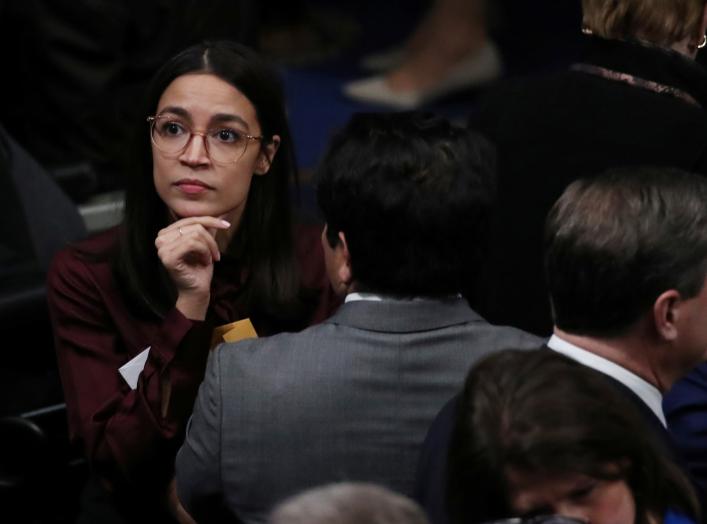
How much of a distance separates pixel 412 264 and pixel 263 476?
38cm

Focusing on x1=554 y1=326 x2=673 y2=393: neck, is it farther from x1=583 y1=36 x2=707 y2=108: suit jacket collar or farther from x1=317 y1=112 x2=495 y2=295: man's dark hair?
x1=583 y1=36 x2=707 y2=108: suit jacket collar

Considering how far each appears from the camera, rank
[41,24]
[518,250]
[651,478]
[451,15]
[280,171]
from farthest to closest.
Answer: [451,15], [41,24], [518,250], [280,171], [651,478]

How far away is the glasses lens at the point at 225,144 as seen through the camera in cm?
287

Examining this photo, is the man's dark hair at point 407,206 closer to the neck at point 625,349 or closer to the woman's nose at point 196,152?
the neck at point 625,349

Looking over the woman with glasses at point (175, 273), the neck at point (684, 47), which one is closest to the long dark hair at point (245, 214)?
the woman with glasses at point (175, 273)

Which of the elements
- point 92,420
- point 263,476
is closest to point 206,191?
point 92,420

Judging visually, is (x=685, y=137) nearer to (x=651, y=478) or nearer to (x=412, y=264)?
(x=412, y=264)

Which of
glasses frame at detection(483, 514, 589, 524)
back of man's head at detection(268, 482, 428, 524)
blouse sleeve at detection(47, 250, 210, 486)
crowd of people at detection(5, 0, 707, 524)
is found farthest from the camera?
blouse sleeve at detection(47, 250, 210, 486)

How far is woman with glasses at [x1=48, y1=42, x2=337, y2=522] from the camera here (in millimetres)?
2689

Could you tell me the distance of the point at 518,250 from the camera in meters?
3.25

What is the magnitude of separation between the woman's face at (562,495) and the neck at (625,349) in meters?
0.42

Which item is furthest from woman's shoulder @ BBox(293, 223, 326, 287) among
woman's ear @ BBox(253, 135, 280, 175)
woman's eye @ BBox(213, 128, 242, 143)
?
woman's eye @ BBox(213, 128, 242, 143)

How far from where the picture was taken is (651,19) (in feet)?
10.1

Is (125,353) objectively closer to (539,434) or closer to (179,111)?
(179,111)
